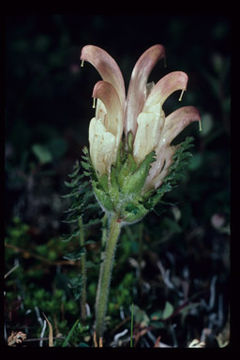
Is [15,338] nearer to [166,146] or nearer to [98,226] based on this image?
[166,146]

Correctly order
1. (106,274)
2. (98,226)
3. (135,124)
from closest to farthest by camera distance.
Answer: (135,124)
(106,274)
(98,226)

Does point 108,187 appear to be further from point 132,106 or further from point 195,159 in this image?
point 195,159

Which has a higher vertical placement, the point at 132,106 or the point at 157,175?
the point at 132,106

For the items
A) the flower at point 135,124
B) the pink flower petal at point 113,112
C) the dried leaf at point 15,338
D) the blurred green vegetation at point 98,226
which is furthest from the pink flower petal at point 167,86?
the dried leaf at point 15,338

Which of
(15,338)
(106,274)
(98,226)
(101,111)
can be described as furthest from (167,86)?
(98,226)

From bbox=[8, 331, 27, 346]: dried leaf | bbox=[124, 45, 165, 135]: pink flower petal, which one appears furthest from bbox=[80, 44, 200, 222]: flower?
bbox=[8, 331, 27, 346]: dried leaf

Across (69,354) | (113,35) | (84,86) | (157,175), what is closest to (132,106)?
(157,175)
